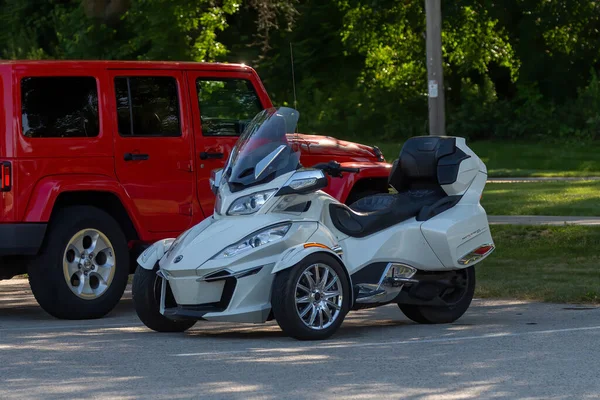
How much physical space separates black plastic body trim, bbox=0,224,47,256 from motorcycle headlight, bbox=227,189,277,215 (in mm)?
1884

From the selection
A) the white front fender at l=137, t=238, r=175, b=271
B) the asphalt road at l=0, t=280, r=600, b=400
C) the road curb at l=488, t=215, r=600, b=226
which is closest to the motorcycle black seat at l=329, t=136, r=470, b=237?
the asphalt road at l=0, t=280, r=600, b=400

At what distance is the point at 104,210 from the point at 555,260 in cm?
555

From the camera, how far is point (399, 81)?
4228cm

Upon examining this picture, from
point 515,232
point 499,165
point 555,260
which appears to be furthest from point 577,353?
point 499,165

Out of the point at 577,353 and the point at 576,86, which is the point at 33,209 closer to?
the point at 577,353

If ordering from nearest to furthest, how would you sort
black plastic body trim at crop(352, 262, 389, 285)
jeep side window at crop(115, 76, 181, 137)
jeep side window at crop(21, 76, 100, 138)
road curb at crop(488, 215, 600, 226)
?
1. black plastic body trim at crop(352, 262, 389, 285)
2. jeep side window at crop(21, 76, 100, 138)
3. jeep side window at crop(115, 76, 181, 137)
4. road curb at crop(488, 215, 600, 226)

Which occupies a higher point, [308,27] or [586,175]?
[308,27]

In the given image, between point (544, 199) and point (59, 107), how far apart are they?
1178cm

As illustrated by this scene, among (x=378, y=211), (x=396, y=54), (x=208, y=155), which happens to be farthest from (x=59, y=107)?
(x=396, y=54)

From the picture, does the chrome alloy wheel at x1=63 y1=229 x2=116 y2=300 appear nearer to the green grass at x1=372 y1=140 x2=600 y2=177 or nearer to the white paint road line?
the white paint road line

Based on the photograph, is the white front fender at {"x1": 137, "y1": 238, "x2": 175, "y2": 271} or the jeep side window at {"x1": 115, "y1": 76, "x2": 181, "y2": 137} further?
the jeep side window at {"x1": 115, "y1": 76, "x2": 181, "y2": 137}

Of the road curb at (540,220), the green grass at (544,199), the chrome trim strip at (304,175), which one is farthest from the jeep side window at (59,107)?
the green grass at (544,199)

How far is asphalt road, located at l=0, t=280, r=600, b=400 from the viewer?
7383 mm

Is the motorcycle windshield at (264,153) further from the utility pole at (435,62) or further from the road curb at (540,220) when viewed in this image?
the utility pole at (435,62)
